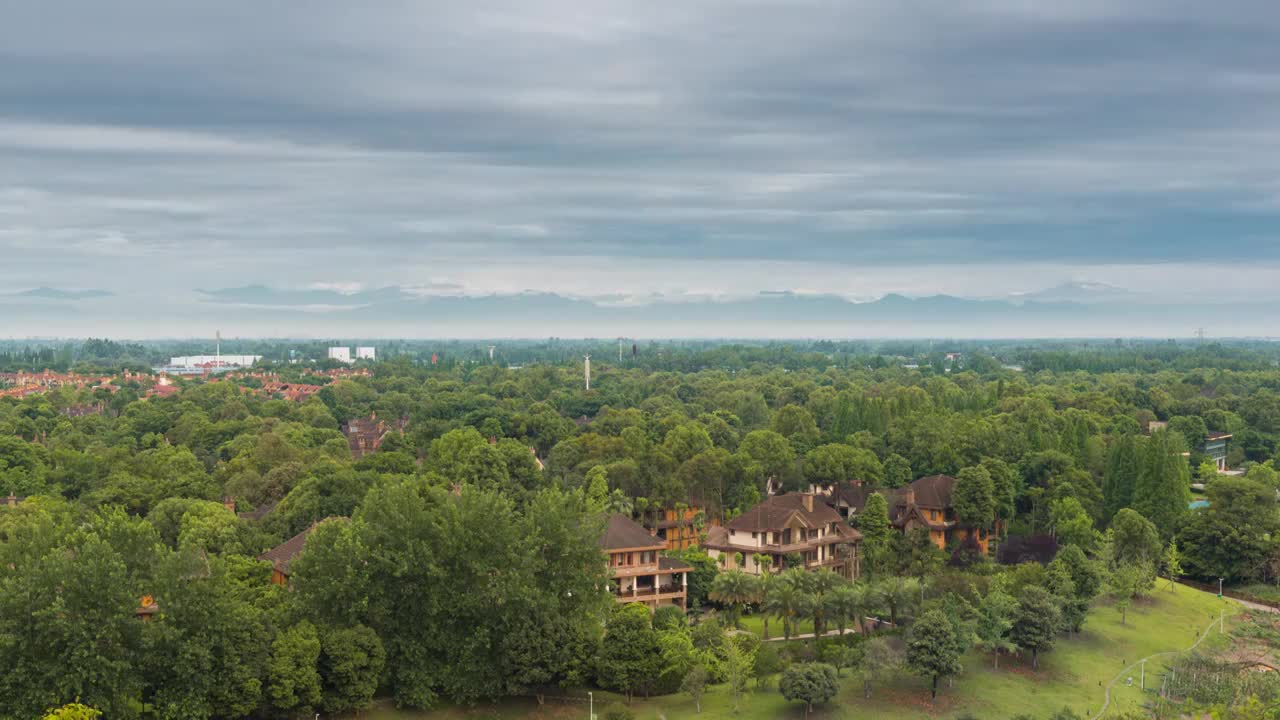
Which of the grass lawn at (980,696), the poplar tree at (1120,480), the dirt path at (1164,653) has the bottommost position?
the dirt path at (1164,653)

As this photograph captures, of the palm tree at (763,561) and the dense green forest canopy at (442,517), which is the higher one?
the dense green forest canopy at (442,517)

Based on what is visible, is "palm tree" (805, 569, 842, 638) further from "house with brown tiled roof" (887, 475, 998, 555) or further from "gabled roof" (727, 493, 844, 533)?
"house with brown tiled roof" (887, 475, 998, 555)

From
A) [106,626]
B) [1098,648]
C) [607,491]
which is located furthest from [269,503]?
[1098,648]

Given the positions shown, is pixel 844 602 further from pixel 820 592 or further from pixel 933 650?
pixel 933 650

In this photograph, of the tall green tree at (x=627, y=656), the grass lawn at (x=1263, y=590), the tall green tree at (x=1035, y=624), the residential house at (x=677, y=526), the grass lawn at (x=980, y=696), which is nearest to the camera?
the grass lawn at (x=980, y=696)

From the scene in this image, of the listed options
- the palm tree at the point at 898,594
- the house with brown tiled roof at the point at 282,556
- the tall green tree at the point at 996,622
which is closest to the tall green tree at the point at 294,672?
the house with brown tiled roof at the point at 282,556

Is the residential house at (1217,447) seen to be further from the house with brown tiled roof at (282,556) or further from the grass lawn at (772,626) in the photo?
the house with brown tiled roof at (282,556)

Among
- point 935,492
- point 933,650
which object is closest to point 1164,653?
point 933,650

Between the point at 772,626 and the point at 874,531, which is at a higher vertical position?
the point at 874,531
